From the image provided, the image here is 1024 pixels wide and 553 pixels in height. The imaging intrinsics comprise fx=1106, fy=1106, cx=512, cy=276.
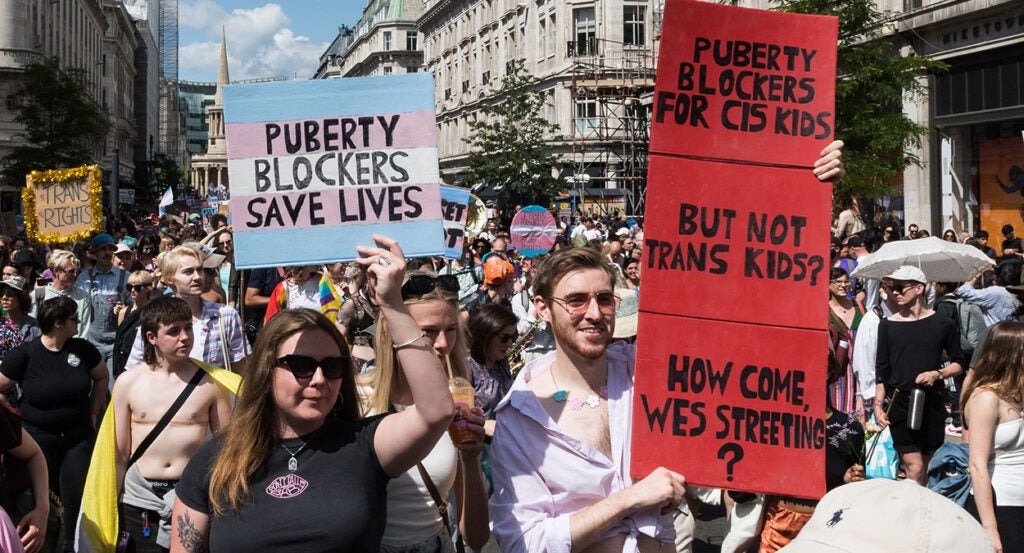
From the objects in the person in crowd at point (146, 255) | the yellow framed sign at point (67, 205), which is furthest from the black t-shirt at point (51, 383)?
the yellow framed sign at point (67, 205)

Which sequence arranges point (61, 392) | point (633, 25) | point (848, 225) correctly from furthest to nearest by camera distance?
point (633, 25) → point (848, 225) → point (61, 392)

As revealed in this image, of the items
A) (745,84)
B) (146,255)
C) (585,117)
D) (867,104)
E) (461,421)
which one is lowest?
(461,421)

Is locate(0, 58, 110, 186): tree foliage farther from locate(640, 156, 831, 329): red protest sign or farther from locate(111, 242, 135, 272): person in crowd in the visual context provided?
locate(640, 156, 831, 329): red protest sign

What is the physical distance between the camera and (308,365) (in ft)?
11.5

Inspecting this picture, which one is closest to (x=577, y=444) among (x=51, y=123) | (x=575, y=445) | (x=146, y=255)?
(x=575, y=445)

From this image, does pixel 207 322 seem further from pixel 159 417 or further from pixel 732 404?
pixel 732 404

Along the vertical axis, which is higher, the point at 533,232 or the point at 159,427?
the point at 533,232

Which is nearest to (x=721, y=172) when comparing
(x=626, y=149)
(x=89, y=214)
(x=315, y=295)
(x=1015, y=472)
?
(x=1015, y=472)

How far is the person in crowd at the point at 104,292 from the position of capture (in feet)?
35.3

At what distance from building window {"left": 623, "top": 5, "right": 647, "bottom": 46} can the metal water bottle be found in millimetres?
49008

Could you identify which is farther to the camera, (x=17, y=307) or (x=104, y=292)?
(x=104, y=292)

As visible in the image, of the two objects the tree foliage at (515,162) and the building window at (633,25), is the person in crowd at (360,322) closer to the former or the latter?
the tree foliage at (515,162)

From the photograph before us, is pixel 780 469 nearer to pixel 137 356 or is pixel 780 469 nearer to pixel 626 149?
pixel 137 356

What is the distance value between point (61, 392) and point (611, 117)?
49.1 m
